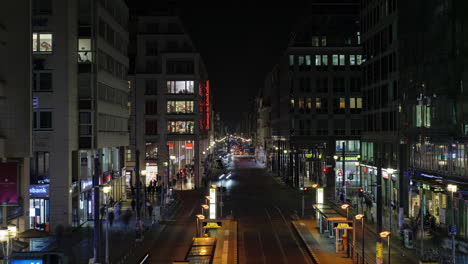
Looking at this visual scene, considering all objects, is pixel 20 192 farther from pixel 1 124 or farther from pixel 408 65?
pixel 408 65

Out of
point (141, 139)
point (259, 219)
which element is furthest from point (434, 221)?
point (141, 139)

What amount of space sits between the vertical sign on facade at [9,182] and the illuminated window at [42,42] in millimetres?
13830

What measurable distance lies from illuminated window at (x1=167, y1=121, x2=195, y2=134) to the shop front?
134 feet

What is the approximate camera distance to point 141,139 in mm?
85188

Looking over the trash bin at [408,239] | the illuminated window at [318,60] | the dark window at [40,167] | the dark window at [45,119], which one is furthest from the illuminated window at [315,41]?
the trash bin at [408,239]

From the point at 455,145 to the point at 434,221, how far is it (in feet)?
21.0

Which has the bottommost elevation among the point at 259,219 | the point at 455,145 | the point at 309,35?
the point at 259,219

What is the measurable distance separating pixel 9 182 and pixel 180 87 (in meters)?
52.4

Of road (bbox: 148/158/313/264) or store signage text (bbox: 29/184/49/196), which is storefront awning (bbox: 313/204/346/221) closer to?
road (bbox: 148/158/313/264)

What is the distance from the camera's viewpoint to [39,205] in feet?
148

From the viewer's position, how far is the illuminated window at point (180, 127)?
85125 millimetres

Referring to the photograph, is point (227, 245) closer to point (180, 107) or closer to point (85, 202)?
point (85, 202)

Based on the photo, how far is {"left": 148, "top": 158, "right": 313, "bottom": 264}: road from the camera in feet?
118

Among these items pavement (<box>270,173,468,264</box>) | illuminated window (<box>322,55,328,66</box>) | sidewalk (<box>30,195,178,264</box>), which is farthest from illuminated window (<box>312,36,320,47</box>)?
sidewalk (<box>30,195,178,264</box>)
